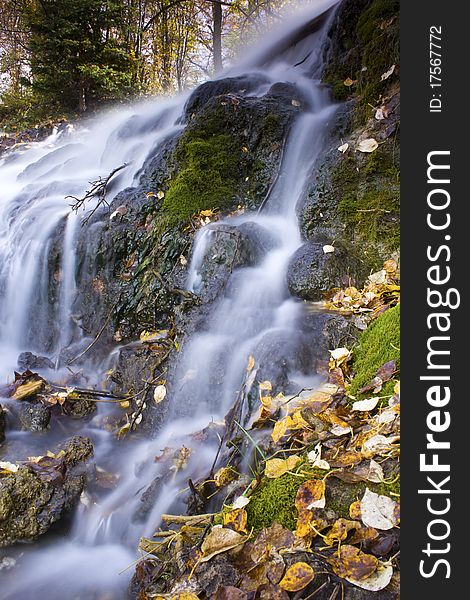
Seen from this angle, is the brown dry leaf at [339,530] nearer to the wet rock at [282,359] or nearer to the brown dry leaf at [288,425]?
the brown dry leaf at [288,425]

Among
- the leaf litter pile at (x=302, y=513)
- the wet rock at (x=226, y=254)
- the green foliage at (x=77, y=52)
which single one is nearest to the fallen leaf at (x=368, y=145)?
the wet rock at (x=226, y=254)

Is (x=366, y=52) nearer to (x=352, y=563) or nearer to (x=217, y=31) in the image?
(x=352, y=563)

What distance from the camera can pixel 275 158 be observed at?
5.17 m

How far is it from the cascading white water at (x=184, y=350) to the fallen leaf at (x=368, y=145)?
0.63 metres

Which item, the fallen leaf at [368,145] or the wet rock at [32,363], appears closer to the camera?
the fallen leaf at [368,145]

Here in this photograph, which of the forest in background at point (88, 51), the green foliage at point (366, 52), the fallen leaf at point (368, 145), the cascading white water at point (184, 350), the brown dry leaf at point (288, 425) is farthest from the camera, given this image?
the forest in background at point (88, 51)

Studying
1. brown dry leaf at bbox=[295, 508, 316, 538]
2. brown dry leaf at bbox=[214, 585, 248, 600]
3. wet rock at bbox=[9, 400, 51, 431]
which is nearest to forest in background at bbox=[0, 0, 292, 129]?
wet rock at bbox=[9, 400, 51, 431]

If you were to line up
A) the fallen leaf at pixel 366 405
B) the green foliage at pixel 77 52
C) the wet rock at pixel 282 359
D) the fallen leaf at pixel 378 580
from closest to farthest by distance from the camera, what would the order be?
the fallen leaf at pixel 378 580 → the fallen leaf at pixel 366 405 → the wet rock at pixel 282 359 → the green foliage at pixel 77 52

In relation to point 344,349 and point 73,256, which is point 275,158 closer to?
point 73,256

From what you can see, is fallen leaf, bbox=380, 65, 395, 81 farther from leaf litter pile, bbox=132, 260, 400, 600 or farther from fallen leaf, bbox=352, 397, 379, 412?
fallen leaf, bbox=352, 397, 379, 412

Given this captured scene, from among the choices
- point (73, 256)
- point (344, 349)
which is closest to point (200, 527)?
point (344, 349)

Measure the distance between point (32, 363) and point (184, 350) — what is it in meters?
2.10

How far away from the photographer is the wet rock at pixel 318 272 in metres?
3.49

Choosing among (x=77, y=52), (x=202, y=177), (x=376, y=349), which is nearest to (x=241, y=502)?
(x=376, y=349)
